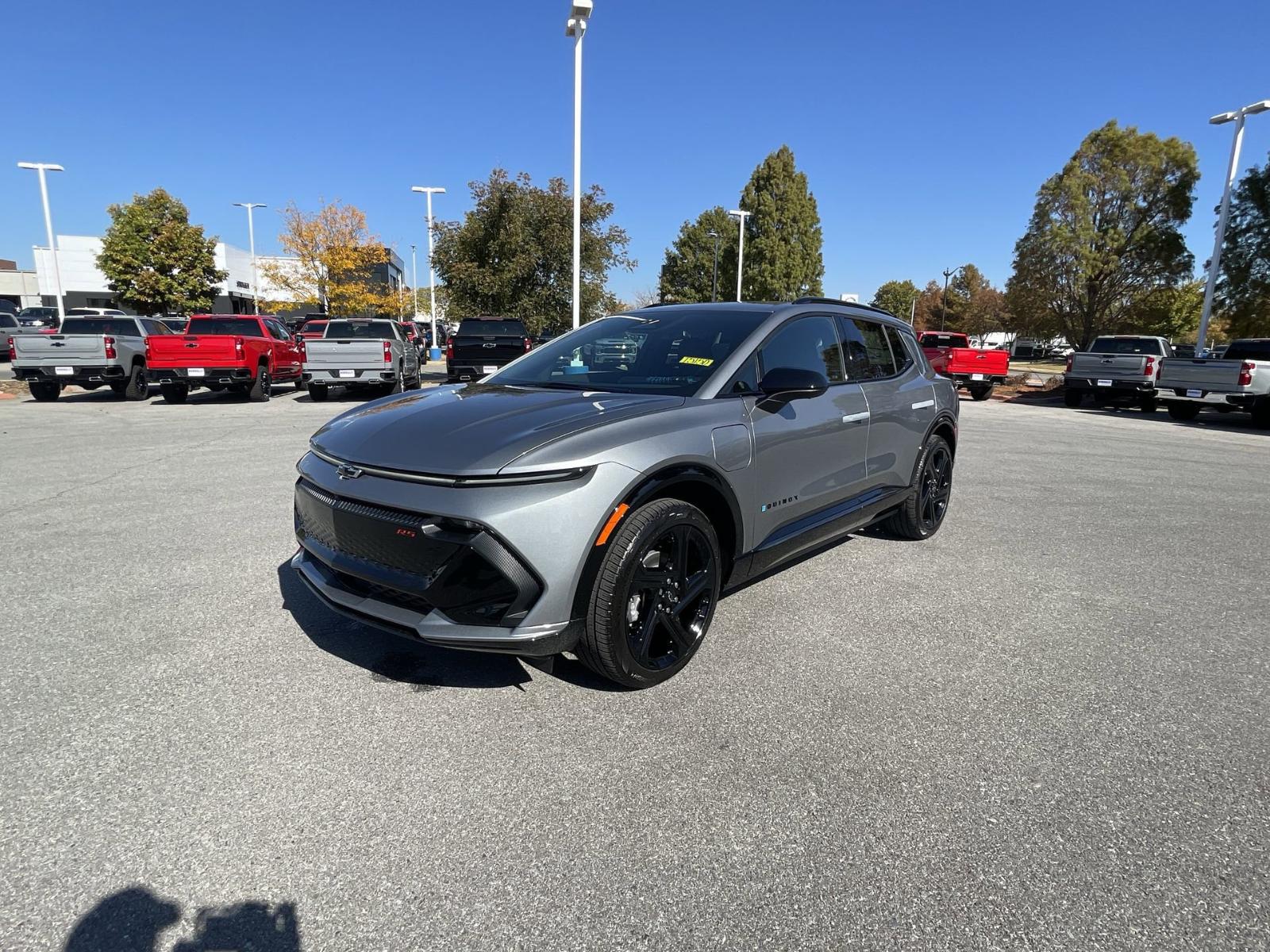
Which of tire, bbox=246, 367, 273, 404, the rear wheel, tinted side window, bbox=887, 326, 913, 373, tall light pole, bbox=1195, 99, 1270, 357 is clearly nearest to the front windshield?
tinted side window, bbox=887, 326, 913, 373

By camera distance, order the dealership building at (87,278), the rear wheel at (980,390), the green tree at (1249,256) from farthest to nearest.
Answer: the dealership building at (87,278)
the green tree at (1249,256)
the rear wheel at (980,390)

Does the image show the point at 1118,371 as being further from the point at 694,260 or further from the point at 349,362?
the point at 694,260

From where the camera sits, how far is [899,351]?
210 inches

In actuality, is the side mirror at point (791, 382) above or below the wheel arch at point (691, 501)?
above

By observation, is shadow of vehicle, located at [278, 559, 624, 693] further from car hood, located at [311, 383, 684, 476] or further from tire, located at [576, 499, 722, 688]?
car hood, located at [311, 383, 684, 476]

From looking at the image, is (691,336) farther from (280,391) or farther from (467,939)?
(280,391)

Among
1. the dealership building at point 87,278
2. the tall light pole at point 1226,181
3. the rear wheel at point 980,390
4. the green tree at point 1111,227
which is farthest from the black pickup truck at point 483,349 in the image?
the dealership building at point 87,278

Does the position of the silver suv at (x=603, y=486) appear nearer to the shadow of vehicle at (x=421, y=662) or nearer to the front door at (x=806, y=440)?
the front door at (x=806, y=440)

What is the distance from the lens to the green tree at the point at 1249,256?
27.7 meters

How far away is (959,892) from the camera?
6.64 feet

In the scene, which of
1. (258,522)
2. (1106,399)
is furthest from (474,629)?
(1106,399)

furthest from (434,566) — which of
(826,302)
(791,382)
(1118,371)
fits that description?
(1118,371)

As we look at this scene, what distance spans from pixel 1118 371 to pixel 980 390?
15.1 feet

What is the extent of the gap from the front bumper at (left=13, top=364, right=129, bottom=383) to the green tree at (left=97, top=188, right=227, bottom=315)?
3447 cm
